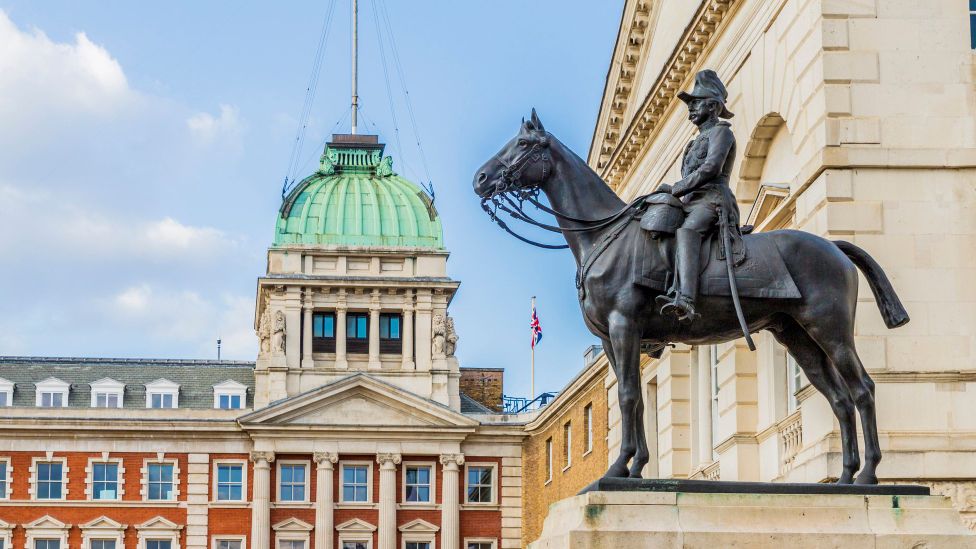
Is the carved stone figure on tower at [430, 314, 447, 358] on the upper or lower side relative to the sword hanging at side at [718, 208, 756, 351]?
upper

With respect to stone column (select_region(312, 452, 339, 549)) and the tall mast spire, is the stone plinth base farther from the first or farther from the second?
the tall mast spire

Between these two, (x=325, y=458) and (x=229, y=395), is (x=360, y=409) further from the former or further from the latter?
(x=229, y=395)

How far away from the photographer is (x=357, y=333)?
236ft

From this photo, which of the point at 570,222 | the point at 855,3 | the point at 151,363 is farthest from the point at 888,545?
the point at 151,363

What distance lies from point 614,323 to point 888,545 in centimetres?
256

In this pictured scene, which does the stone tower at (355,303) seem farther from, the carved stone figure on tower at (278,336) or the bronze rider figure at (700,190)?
the bronze rider figure at (700,190)

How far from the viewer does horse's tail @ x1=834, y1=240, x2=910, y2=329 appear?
43.9 feet

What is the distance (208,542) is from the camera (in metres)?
67.5

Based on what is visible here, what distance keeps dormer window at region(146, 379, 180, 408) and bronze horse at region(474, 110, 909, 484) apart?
5967cm

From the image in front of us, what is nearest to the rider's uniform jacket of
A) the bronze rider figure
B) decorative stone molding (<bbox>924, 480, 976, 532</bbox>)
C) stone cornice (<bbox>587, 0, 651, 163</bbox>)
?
the bronze rider figure

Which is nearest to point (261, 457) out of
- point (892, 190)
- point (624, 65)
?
point (624, 65)

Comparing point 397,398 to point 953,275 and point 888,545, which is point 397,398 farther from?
point 888,545

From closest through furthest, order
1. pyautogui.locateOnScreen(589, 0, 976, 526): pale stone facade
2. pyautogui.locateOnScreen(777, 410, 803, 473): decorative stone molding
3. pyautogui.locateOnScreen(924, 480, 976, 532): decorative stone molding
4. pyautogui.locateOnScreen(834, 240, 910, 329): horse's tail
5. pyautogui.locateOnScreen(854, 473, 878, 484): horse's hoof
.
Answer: pyautogui.locateOnScreen(854, 473, 878, 484): horse's hoof
pyautogui.locateOnScreen(834, 240, 910, 329): horse's tail
pyautogui.locateOnScreen(924, 480, 976, 532): decorative stone molding
pyautogui.locateOnScreen(589, 0, 976, 526): pale stone facade
pyautogui.locateOnScreen(777, 410, 803, 473): decorative stone molding

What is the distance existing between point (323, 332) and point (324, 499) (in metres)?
7.52
